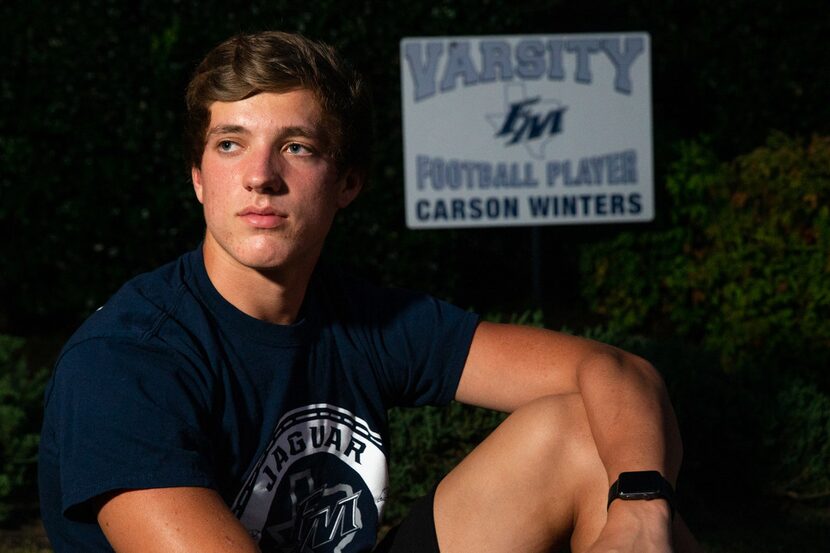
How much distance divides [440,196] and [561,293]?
1.49 metres

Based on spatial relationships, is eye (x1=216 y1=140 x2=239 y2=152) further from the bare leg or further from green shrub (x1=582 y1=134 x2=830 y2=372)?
green shrub (x1=582 y1=134 x2=830 y2=372)

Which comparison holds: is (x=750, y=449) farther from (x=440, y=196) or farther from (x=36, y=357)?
(x=36, y=357)

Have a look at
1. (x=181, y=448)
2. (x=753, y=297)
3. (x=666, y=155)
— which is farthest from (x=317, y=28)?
(x=181, y=448)

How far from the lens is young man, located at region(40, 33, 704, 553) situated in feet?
6.32

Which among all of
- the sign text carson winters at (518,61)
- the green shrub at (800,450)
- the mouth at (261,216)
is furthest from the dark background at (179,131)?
the mouth at (261,216)

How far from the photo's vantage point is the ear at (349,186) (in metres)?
2.42

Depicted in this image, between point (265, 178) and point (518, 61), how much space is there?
13.2ft

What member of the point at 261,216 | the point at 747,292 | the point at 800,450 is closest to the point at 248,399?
the point at 261,216

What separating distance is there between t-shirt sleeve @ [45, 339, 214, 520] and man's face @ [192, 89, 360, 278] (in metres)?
0.31

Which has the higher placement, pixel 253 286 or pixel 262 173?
pixel 262 173

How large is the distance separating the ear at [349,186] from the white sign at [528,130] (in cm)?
339

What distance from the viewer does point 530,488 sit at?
2488mm

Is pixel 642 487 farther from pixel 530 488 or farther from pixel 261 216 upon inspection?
pixel 261 216

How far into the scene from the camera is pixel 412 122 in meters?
5.93
